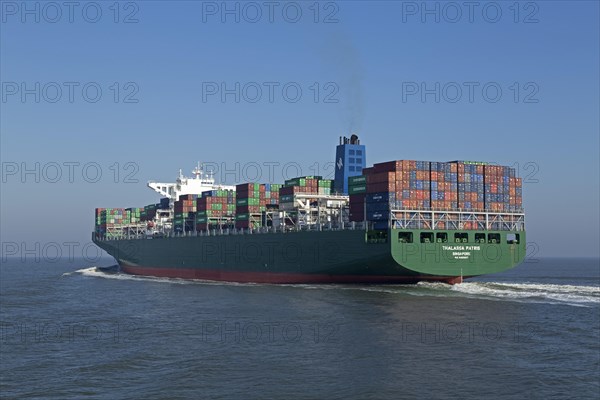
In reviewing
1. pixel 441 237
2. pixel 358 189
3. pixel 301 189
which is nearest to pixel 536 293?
pixel 441 237

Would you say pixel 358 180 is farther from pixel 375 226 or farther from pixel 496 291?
pixel 496 291

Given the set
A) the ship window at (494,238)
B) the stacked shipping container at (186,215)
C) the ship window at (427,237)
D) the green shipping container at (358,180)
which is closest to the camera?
the ship window at (427,237)

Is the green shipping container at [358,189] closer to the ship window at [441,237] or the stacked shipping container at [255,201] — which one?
the ship window at [441,237]

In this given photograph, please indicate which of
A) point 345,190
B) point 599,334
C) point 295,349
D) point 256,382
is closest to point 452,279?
point 345,190

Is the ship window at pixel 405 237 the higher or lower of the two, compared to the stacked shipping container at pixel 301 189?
lower

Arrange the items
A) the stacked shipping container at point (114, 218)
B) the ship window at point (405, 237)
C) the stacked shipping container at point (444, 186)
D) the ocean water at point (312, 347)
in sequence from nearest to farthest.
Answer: the ocean water at point (312, 347) < the ship window at point (405, 237) < the stacked shipping container at point (444, 186) < the stacked shipping container at point (114, 218)

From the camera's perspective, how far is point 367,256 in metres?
51.9

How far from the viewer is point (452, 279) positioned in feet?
175

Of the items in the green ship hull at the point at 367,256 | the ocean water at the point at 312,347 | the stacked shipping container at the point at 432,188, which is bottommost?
the ocean water at the point at 312,347

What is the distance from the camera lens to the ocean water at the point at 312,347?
2167 centimetres

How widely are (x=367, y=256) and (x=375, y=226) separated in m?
2.69

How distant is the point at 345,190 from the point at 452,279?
55.5 feet

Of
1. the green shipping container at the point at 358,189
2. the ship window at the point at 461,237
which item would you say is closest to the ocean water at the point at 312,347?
the ship window at the point at 461,237

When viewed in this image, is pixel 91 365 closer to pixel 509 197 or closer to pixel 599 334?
pixel 599 334
